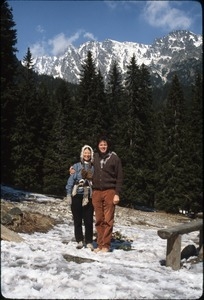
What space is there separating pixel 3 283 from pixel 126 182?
22774 millimetres

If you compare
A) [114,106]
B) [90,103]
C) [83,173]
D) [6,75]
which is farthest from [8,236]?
[114,106]

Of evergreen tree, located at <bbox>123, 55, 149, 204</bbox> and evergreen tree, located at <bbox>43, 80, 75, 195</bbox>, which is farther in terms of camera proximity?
evergreen tree, located at <bbox>43, 80, 75, 195</bbox>

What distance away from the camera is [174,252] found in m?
5.66

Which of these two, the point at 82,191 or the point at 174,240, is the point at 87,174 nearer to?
the point at 82,191

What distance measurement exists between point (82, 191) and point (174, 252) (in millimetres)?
2295

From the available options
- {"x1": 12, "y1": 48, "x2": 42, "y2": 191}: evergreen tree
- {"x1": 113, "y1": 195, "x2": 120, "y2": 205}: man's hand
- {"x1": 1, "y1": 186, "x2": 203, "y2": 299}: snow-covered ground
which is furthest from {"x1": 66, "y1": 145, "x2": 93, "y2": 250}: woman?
{"x1": 12, "y1": 48, "x2": 42, "y2": 191}: evergreen tree

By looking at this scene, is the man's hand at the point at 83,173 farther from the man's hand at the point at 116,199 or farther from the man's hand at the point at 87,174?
the man's hand at the point at 116,199

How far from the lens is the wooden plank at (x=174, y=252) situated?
18.2 ft

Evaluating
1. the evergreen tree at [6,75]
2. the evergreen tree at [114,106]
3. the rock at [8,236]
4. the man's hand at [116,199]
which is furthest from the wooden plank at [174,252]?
the evergreen tree at [114,106]

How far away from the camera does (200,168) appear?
3.18m

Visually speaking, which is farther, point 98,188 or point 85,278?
point 98,188

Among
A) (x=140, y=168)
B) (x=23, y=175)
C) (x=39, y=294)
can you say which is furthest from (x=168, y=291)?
(x=140, y=168)

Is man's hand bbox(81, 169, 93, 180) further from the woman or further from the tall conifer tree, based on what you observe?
the tall conifer tree

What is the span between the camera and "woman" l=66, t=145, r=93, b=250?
6926mm
